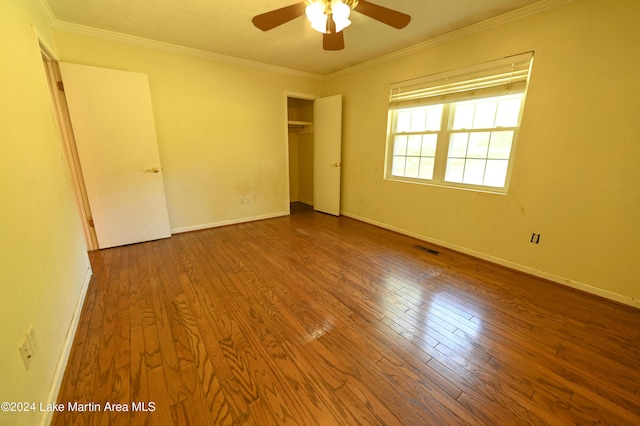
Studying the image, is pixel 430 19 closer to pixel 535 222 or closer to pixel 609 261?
pixel 535 222

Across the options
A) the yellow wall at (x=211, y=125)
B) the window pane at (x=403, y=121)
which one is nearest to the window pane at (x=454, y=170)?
the window pane at (x=403, y=121)

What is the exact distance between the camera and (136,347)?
5.18 ft

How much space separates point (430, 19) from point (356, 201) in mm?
2618

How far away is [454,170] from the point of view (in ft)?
9.98

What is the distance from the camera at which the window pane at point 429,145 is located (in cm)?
320

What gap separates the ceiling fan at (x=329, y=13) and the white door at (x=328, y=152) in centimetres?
237

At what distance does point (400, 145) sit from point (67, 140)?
4.08 metres

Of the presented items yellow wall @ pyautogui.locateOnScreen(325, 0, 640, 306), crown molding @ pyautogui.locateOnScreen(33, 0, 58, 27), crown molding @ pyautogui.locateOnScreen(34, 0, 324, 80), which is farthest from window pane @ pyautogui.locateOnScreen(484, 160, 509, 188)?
crown molding @ pyautogui.locateOnScreen(33, 0, 58, 27)

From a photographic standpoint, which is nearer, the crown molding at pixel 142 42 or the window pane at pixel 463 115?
the crown molding at pixel 142 42

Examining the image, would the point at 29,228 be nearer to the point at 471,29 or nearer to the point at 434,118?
the point at 434,118

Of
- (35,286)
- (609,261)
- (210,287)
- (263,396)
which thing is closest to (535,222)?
(609,261)

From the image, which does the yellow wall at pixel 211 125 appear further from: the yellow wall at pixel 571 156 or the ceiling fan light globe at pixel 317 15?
the yellow wall at pixel 571 156

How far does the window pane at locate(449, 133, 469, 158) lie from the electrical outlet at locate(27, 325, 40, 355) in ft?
12.3

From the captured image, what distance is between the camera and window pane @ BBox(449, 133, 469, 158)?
2912 millimetres
